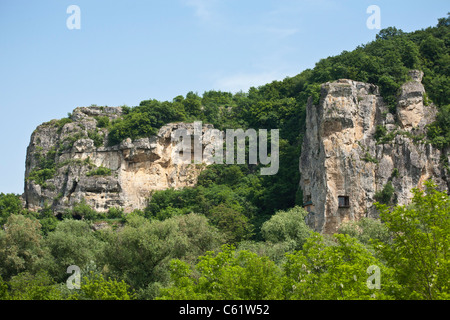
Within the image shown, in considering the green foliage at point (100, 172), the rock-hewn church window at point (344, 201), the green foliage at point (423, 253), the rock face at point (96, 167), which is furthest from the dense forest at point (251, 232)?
the green foliage at point (100, 172)

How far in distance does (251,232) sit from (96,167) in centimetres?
2307

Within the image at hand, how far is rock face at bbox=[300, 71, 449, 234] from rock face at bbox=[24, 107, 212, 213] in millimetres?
21331

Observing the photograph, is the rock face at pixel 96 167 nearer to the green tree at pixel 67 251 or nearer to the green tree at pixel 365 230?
the green tree at pixel 67 251

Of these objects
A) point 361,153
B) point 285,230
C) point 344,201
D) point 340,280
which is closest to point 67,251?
point 285,230

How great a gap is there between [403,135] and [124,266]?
27419 millimetres

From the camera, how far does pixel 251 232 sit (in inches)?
2554

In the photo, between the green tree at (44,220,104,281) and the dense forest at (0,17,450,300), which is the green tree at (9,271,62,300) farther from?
the green tree at (44,220,104,281)

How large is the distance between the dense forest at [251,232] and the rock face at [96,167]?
153 cm

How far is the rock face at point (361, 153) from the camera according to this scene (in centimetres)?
6075

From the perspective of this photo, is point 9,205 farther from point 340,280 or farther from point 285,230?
point 340,280

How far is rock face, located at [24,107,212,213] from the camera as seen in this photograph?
259 ft

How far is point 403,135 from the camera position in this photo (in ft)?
205

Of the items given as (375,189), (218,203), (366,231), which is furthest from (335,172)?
(218,203)
